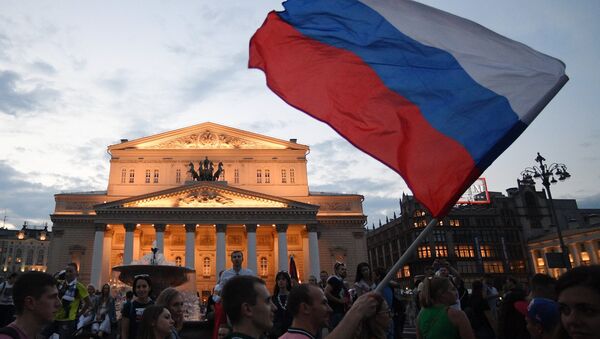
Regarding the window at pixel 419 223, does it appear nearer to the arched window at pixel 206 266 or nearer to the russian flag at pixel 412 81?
the arched window at pixel 206 266

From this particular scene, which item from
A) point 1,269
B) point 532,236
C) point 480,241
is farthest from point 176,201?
point 1,269

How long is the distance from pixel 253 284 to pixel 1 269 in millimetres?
128001

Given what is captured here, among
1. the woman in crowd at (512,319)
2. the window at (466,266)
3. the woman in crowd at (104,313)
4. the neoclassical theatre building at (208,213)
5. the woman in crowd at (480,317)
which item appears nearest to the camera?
the woman in crowd at (512,319)

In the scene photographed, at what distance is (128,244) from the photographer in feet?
133

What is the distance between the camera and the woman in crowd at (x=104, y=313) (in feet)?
40.3

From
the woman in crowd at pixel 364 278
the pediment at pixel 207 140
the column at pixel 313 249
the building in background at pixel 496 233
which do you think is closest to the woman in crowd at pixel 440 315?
the woman in crowd at pixel 364 278

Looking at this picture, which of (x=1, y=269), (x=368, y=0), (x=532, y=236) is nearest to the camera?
(x=368, y=0)

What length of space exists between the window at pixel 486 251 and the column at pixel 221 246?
46707mm

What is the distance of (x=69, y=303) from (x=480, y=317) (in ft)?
27.0

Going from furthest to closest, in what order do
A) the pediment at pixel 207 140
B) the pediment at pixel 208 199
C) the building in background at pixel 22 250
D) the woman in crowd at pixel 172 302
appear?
the building in background at pixel 22 250, the pediment at pixel 207 140, the pediment at pixel 208 199, the woman in crowd at pixel 172 302

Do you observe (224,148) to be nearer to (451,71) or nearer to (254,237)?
(254,237)

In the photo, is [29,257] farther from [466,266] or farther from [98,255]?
[466,266]

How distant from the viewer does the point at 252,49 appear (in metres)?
5.58

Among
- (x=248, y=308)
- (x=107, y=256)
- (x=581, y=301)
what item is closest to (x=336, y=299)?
(x=248, y=308)
